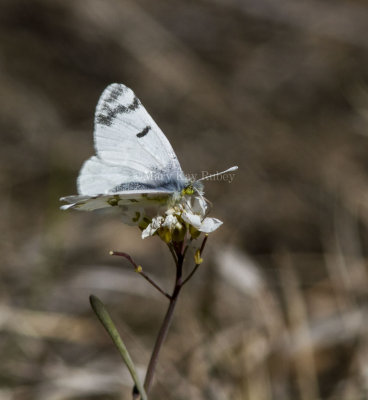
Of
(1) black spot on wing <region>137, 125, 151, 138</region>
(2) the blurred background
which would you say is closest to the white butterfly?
(1) black spot on wing <region>137, 125, 151, 138</region>

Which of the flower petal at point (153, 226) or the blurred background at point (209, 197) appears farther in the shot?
the blurred background at point (209, 197)

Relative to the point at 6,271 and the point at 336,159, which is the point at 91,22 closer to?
the point at 336,159

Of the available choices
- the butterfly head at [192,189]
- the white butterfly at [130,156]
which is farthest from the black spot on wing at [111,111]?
the butterfly head at [192,189]

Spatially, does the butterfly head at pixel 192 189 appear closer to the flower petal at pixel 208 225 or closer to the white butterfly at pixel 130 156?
the white butterfly at pixel 130 156

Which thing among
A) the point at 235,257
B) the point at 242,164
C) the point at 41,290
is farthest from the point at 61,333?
the point at 242,164

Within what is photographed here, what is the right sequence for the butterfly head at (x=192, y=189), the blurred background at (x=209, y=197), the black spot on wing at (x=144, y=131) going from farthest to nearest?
the blurred background at (x=209, y=197) → the black spot on wing at (x=144, y=131) → the butterfly head at (x=192, y=189)

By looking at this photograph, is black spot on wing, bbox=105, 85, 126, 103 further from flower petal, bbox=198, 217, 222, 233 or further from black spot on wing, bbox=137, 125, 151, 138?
flower petal, bbox=198, 217, 222, 233
